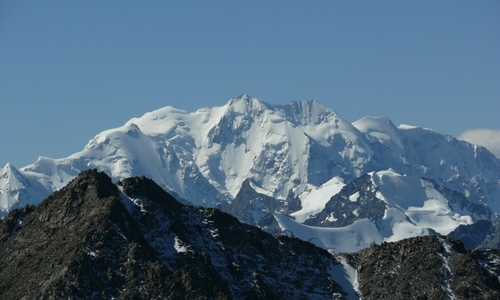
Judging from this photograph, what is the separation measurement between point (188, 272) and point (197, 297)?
193 inches

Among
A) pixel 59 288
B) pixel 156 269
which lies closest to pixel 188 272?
pixel 156 269

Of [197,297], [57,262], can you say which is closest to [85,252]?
[57,262]

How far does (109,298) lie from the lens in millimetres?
190750

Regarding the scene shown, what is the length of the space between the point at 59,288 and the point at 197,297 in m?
20.2

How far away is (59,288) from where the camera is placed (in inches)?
7466

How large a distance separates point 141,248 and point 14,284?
64.6ft

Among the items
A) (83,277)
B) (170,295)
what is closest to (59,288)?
(83,277)

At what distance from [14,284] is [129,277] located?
58.1 ft

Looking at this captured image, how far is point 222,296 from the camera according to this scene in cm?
19600

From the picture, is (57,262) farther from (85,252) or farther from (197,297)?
(197,297)

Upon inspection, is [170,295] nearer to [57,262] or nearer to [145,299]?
[145,299]

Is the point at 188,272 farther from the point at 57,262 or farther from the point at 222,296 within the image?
the point at 57,262

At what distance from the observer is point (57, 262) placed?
19838 cm

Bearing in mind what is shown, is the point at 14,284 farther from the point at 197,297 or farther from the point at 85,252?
the point at 197,297
